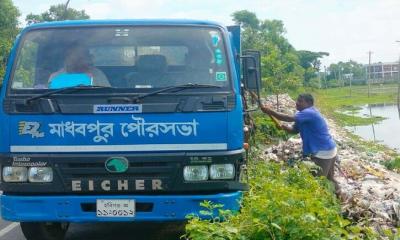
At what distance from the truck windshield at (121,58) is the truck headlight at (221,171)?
742 mm

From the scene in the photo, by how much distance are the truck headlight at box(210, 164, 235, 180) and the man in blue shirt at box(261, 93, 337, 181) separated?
2.67 m

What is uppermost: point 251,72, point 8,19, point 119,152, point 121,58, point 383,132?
point 8,19

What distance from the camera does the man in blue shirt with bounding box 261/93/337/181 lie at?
780 centimetres

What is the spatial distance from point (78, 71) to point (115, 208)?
1.33 metres

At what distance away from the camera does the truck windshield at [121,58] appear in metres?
5.50

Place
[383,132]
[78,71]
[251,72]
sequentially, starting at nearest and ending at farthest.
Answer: [78,71]
[251,72]
[383,132]

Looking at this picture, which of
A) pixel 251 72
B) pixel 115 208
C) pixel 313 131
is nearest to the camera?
pixel 115 208

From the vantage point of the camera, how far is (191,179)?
521cm

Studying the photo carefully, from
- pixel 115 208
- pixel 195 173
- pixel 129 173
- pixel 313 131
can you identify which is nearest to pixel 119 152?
pixel 129 173

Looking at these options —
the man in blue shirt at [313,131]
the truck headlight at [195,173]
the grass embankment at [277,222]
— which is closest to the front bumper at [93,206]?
the truck headlight at [195,173]

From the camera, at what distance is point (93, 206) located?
17.3 feet

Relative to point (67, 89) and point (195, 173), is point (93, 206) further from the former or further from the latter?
point (67, 89)

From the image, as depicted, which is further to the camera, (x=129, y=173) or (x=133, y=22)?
(x=133, y=22)

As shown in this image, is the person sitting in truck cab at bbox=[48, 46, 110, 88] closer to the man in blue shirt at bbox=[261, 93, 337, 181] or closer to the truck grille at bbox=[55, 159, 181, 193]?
the truck grille at bbox=[55, 159, 181, 193]
